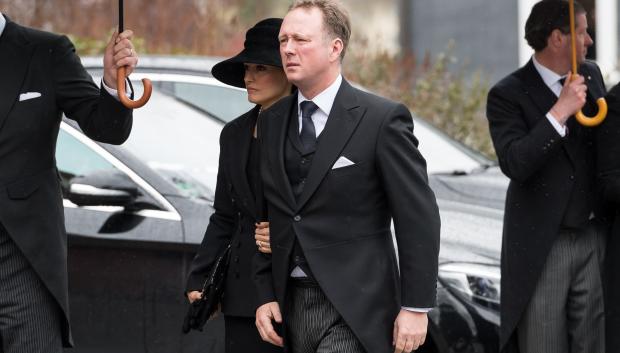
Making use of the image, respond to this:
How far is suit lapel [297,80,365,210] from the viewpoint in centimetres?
381

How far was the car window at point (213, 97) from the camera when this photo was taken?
20.1 feet

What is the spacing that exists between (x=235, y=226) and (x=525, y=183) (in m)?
1.19

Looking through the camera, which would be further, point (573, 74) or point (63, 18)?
point (63, 18)

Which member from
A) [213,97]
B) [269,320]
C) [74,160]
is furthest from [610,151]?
[74,160]

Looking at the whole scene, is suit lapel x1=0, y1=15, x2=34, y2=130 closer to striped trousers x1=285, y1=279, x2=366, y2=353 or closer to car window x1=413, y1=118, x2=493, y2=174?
striped trousers x1=285, y1=279, x2=366, y2=353

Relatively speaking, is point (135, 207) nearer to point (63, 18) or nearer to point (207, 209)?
point (207, 209)

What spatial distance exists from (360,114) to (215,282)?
0.79 metres

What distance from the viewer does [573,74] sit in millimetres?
4473

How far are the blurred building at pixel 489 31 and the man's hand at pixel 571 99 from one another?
1001cm

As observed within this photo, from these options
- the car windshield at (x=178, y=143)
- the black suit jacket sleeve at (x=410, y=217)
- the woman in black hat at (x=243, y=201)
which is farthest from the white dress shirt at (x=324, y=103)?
the car windshield at (x=178, y=143)

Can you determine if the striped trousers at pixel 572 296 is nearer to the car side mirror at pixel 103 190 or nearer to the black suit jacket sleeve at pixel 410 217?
the black suit jacket sleeve at pixel 410 217

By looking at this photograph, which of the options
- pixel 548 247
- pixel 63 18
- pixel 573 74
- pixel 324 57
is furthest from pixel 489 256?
pixel 63 18

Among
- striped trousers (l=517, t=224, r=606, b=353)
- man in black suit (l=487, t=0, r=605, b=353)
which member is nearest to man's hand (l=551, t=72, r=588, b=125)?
man in black suit (l=487, t=0, r=605, b=353)

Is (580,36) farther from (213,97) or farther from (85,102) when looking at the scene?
(213,97)
